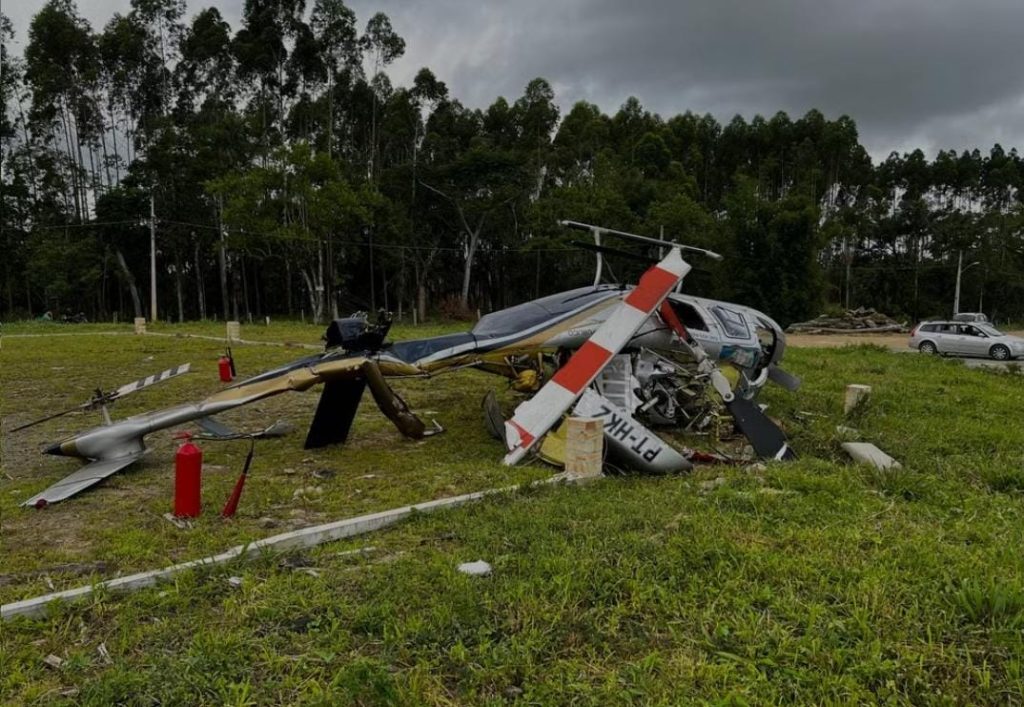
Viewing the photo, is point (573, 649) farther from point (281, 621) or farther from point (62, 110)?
point (62, 110)

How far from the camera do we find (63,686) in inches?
110

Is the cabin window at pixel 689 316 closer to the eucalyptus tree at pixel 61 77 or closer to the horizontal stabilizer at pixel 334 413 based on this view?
the horizontal stabilizer at pixel 334 413

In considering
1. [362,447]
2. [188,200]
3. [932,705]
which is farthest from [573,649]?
[188,200]

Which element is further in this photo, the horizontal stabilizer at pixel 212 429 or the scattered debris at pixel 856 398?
the scattered debris at pixel 856 398

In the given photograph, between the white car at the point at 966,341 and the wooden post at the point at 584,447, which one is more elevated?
the wooden post at the point at 584,447

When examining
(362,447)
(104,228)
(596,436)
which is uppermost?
(104,228)

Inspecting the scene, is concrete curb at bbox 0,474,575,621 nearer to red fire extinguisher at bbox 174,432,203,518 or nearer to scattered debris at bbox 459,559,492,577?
red fire extinguisher at bbox 174,432,203,518

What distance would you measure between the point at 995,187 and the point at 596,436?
77.0 meters

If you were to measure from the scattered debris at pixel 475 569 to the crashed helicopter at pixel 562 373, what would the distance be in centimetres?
249

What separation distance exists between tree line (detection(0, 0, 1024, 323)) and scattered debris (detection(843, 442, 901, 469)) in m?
27.5

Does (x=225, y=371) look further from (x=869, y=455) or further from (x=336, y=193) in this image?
(x=336, y=193)

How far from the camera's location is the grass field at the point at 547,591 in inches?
109

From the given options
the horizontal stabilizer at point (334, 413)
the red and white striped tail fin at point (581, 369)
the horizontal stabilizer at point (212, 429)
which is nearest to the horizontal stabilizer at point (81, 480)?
the horizontal stabilizer at point (212, 429)

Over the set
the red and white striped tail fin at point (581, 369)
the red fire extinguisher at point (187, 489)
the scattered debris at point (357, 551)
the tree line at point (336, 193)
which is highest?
the tree line at point (336, 193)
